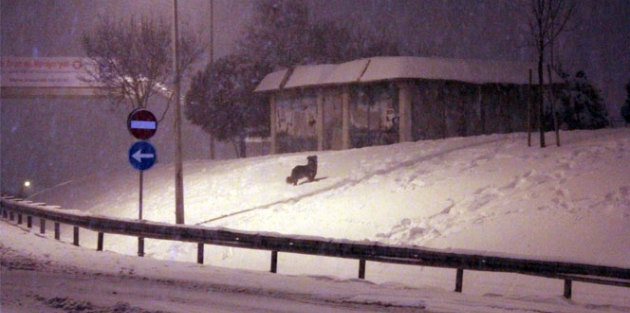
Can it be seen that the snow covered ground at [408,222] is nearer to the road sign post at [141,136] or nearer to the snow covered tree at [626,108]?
the road sign post at [141,136]

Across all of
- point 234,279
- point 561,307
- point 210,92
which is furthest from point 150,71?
point 561,307

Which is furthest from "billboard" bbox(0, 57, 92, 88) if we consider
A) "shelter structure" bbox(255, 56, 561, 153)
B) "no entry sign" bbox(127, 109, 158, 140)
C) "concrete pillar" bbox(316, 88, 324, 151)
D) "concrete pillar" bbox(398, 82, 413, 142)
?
"no entry sign" bbox(127, 109, 158, 140)

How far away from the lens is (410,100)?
2889 centimetres

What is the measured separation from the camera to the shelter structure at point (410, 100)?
28984mm

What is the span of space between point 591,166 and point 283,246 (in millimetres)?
8907

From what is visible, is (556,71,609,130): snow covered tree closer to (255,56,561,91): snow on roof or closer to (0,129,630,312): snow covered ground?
(255,56,561,91): snow on roof

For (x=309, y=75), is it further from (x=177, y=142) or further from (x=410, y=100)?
(x=177, y=142)

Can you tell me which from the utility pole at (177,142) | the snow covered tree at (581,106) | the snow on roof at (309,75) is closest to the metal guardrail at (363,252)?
the utility pole at (177,142)

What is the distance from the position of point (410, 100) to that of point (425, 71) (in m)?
1.36

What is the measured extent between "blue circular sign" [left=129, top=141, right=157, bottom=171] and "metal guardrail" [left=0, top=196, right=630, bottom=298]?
1.48 metres

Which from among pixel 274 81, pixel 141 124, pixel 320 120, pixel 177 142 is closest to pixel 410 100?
pixel 320 120

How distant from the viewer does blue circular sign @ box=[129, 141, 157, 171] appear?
15.6 meters

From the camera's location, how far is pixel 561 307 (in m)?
9.05

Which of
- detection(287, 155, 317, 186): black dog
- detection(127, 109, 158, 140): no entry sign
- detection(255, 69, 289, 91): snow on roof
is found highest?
detection(255, 69, 289, 91): snow on roof
